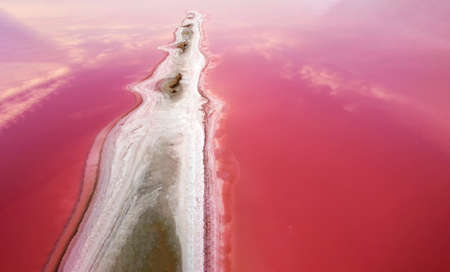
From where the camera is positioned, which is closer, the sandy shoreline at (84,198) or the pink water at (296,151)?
the sandy shoreline at (84,198)

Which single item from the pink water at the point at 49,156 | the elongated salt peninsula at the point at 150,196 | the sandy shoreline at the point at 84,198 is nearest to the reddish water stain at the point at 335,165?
the elongated salt peninsula at the point at 150,196

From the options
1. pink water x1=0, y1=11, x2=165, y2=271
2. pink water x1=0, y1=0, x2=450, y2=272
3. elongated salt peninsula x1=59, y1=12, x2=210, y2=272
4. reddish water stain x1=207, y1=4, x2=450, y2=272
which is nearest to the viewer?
elongated salt peninsula x1=59, y1=12, x2=210, y2=272

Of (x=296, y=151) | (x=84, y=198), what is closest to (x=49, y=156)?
(x=84, y=198)

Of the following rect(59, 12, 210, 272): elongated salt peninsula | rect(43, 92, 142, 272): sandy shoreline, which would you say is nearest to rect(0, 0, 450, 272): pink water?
rect(43, 92, 142, 272): sandy shoreline

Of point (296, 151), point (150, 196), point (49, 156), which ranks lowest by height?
point (150, 196)

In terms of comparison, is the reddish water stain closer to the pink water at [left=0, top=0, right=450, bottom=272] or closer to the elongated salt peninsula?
the pink water at [left=0, top=0, right=450, bottom=272]

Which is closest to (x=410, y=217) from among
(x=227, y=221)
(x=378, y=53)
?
(x=227, y=221)

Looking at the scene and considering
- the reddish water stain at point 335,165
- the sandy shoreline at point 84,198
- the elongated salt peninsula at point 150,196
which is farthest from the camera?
the reddish water stain at point 335,165

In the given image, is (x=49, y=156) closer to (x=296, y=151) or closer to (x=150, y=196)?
(x=150, y=196)

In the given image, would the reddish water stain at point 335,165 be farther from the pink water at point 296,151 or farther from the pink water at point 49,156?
the pink water at point 49,156
